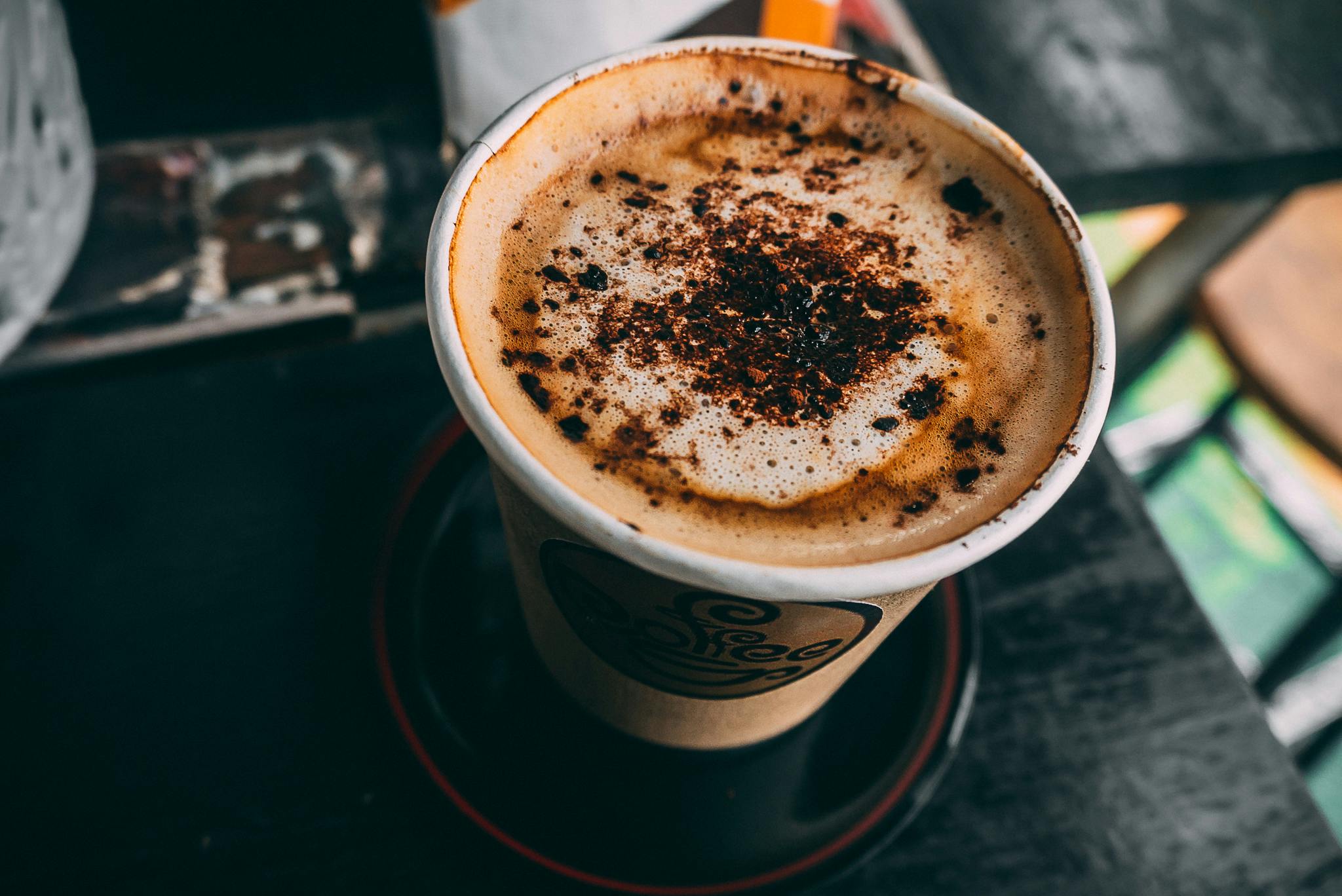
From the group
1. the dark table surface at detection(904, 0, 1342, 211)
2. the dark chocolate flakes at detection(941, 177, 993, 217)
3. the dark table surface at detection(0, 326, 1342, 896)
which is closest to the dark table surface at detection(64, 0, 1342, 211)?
the dark table surface at detection(904, 0, 1342, 211)

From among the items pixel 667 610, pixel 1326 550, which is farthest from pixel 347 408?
pixel 1326 550

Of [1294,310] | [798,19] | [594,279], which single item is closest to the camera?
[594,279]

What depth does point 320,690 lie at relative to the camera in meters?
0.70

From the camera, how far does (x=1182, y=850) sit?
0.73 meters

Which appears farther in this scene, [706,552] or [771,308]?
[771,308]

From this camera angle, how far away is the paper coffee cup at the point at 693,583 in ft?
1.41

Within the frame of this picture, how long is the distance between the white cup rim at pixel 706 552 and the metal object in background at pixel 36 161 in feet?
1.42

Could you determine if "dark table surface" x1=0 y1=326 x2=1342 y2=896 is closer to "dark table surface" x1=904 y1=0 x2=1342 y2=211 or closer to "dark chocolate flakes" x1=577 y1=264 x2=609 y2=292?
"dark chocolate flakes" x1=577 y1=264 x2=609 y2=292

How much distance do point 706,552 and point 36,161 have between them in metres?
0.72

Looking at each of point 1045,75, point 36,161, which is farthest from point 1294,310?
point 36,161

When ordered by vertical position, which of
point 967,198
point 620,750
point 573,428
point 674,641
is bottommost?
point 620,750

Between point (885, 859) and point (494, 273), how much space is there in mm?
545

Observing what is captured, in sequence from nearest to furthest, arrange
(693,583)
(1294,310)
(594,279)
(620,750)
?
1. (693,583)
2. (594,279)
3. (620,750)
4. (1294,310)

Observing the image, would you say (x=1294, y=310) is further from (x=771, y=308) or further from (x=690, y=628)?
(x=690, y=628)
